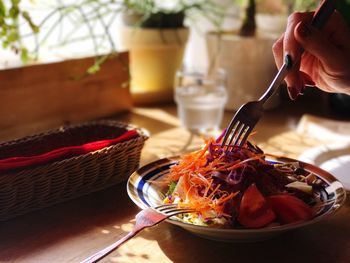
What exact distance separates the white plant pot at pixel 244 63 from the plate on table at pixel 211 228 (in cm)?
64

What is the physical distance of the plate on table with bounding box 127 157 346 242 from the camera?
611 millimetres

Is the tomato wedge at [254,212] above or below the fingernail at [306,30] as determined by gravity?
below

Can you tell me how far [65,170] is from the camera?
76cm

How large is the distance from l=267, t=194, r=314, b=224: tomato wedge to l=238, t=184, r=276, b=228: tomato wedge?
2 cm

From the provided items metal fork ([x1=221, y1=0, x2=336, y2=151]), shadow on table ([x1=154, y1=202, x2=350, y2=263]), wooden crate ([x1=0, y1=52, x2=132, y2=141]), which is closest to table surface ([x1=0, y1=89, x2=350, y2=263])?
shadow on table ([x1=154, y1=202, x2=350, y2=263])

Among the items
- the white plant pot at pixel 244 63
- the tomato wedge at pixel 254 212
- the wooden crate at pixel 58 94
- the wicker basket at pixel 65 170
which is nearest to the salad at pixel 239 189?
the tomato wedge at pixel 254 212

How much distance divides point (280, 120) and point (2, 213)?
899mm

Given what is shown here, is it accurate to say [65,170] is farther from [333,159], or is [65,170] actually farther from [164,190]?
[333,159]

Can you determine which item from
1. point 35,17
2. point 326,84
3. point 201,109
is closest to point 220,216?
point 326,84

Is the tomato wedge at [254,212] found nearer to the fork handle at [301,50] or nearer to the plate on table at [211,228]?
the plate on table at [211,228]

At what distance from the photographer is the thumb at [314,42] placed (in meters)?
0.77

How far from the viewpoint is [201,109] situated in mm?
1325

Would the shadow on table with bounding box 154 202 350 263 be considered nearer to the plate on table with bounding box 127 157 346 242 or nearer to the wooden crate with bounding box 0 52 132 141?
the plate on table with bounding box 127 157 346 242

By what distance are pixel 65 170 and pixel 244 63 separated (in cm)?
83
